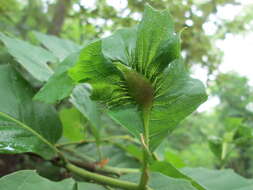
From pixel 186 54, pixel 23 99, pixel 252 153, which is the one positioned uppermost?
pixel 23 99

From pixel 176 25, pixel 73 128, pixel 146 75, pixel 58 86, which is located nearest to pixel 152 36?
pixel 146 75

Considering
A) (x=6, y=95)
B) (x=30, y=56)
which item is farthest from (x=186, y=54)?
(x=6, y=95)

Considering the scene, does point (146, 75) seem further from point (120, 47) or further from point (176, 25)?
point (176, 25)

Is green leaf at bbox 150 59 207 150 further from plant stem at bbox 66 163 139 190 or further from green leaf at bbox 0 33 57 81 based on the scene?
green leaf at bbox 0 33 57 81

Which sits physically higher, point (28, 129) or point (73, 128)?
point (28, 129)

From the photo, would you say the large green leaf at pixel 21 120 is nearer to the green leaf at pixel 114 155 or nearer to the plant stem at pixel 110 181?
the plant stem at pixel 110 181

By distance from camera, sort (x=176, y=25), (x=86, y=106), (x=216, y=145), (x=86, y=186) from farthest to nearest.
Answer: (x=176, y=25)
(x=216, y=145)
(x=86, y=106)
(x=86, y=186)

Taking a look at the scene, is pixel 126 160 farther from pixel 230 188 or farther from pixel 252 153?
pixel 252 153
